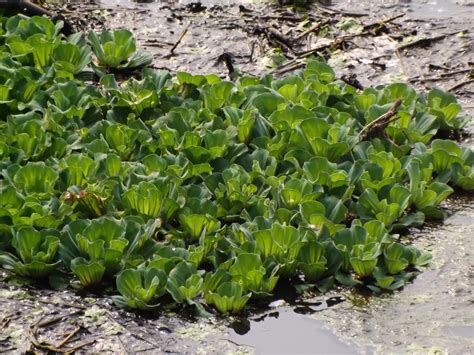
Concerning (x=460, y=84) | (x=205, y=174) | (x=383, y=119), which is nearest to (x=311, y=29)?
(x=460, y=84)

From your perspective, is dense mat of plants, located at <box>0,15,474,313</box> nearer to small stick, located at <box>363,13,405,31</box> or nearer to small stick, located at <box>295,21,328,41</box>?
small stick, located at <box>295,21,328,41</box>

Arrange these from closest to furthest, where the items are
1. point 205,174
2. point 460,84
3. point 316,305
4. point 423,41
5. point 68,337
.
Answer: point 68,337 < point 316,305 < point 205,174 < point 460,84 < point 423,41

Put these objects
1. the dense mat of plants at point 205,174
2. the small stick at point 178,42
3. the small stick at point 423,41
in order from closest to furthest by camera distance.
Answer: the dense mat of plants at point 205,174 < the small stick at point 178,42 < the small stick at point 423,41

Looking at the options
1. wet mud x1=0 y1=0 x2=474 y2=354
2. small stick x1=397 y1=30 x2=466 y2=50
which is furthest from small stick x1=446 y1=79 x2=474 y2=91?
small stick x1=397 y1=30 x2=466 y2=50

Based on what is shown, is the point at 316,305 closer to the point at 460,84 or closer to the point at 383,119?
the point at 383,119

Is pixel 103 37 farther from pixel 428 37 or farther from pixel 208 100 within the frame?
pixel 428 37

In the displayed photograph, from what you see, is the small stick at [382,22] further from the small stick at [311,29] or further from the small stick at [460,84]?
the small stick at [460,84]

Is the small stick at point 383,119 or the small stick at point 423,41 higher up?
the small stick at point 423,41

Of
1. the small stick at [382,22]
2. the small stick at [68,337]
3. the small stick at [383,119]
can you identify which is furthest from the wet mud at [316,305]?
the small stick at [383,119]
